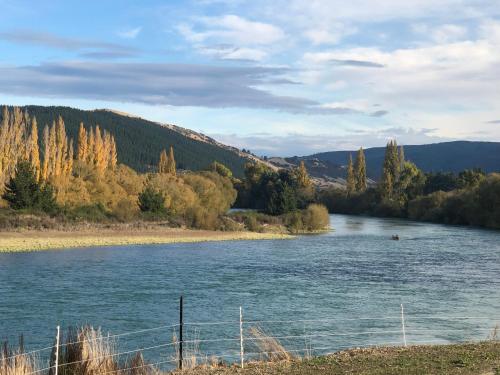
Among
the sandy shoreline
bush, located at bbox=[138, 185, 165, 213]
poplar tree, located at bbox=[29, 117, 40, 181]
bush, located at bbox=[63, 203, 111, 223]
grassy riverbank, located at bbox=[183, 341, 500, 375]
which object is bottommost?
the sandy shoreline

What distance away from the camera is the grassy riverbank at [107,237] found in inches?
2478

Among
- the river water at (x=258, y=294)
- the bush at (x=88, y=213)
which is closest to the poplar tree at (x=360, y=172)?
the bush at (x=88, y=213)

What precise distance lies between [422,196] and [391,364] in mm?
125099

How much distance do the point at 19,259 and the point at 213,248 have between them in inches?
863

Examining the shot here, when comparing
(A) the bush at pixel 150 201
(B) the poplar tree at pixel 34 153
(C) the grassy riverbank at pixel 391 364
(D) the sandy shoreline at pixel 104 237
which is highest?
(B) the poplar tree at pixel 34 153

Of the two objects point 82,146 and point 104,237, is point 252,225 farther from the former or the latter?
point 82,146

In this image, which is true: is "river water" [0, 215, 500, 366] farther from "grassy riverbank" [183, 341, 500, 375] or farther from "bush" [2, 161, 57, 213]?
"bush" [2, 161, 57, 213]

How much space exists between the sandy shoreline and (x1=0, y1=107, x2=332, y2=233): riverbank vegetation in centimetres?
316

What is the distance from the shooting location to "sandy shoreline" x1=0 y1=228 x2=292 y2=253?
6266 centimetres

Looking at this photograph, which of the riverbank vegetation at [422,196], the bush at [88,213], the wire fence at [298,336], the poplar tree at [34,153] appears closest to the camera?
the wire fence at [298,336]

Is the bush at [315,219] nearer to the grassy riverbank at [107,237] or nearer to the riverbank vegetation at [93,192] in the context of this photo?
the riverbank vegetation at [93,192]

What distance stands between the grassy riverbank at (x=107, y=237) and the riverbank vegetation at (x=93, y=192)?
277 centimetres

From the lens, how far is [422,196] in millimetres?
134375

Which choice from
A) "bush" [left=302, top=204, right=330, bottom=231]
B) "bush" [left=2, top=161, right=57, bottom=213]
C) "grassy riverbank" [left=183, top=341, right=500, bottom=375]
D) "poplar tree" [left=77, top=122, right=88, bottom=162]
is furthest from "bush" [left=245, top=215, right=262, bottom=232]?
"grassy riverbank" [left=183, top=341, right=500, bottom=375]
